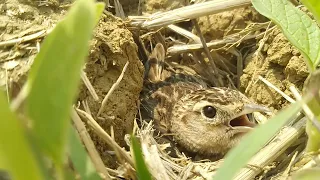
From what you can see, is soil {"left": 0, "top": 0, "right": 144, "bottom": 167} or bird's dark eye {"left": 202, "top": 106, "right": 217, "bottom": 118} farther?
bird's dark eye {"left": 202, "top": 106, "right": 217, "bottom": 118}

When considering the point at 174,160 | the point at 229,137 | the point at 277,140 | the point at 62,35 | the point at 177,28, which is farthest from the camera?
the point at 177,28

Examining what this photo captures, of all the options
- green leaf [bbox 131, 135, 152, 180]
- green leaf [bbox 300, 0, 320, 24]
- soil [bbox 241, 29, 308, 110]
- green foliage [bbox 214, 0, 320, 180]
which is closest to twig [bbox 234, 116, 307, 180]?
green foliage [bbox 214, 0, 320, 180]

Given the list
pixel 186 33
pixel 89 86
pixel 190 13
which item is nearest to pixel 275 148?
pixel 89 86

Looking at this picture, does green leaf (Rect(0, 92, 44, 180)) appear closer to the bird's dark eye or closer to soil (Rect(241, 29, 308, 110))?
the bird's dark eye

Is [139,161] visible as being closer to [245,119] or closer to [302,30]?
[302,30]

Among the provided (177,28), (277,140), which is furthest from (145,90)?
(277,140)

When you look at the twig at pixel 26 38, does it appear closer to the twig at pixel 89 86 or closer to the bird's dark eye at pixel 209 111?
the twig at pixel 89 86

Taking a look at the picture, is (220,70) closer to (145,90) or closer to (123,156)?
(145,90)
